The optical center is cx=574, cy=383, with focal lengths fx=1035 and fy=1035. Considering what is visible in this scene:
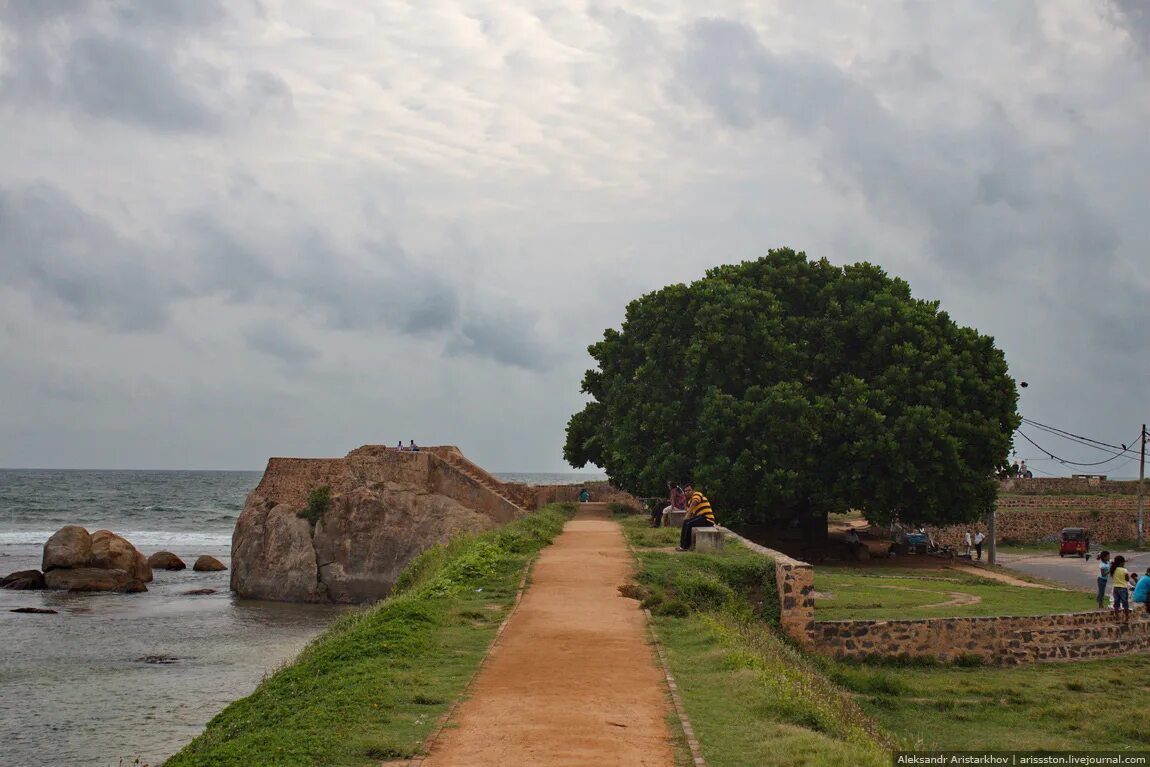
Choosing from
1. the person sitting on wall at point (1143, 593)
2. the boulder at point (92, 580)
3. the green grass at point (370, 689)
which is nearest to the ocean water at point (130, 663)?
the boulder at point (92, 580)

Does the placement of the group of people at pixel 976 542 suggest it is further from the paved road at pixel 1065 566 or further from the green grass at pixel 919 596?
the green grass at pixel 919 596

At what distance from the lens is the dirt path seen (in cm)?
930

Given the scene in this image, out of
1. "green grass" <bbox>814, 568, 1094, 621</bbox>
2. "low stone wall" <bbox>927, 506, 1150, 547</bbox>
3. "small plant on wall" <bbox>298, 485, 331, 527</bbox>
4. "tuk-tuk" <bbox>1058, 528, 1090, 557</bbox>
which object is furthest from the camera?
"low stone wall" <bbox>927, 506, 1150, 547</bbox>

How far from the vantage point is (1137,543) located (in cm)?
4975

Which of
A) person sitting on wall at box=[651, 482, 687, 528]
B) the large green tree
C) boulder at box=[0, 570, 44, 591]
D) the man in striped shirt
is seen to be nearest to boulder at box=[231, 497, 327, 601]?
boulder at box=[0, 570, 44, 591]

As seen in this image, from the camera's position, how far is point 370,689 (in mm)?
11367

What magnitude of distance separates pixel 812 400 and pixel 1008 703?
55.8ft

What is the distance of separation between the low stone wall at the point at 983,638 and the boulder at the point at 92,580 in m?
30.3

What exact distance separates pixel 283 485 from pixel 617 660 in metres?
29.8

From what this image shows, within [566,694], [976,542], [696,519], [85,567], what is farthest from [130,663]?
[976,542]

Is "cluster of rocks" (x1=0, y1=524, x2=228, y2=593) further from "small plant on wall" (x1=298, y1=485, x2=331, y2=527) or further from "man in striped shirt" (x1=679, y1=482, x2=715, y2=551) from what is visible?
"man in striped shirt" (x1=679, y1=482, x2=715, y2=551)

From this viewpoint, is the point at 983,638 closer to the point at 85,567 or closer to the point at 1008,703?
the point at 1008,703

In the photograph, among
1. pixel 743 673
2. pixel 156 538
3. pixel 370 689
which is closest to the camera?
pixel 370 689

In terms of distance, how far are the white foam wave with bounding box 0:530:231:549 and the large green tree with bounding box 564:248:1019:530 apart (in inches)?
1628
